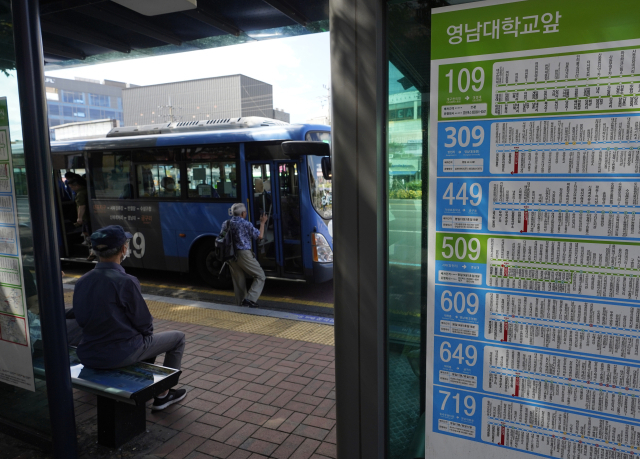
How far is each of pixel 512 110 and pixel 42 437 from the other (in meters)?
3.53

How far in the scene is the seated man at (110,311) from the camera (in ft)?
11.6

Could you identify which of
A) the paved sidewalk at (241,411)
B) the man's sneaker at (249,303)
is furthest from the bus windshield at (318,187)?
the paved sidewalk at (241,411)

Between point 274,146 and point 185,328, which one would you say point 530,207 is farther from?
point 274,146

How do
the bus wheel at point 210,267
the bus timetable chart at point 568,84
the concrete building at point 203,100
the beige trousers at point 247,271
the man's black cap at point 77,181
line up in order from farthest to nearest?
1. the concrete building at point 203,100
2. the man's black cap at point 77,181
3. the bus wheel at point 210,267
4. the beige trousers at point 247,271
5. the bus timetable chart at point 568,84

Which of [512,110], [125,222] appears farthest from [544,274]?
[125,222]

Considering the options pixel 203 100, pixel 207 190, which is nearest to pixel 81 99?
pixel 203 100

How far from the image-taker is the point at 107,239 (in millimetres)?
3605

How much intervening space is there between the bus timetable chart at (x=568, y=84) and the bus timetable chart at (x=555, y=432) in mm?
1081

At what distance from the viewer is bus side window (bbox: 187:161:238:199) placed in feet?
27.9

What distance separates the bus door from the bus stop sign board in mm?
6311

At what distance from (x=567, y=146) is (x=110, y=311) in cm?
316

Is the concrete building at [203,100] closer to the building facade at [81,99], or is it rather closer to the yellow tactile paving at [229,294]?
the building facade at [81,99]

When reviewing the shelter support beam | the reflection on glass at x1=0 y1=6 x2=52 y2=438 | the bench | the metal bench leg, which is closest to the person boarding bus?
the bench

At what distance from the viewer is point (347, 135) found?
75.7 inches
